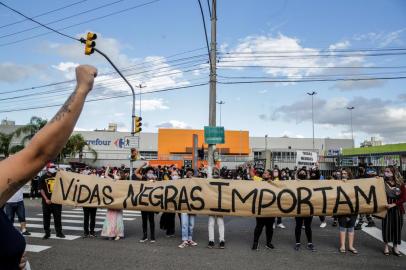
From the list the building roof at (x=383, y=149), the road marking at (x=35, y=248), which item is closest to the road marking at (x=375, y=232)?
the road marking at (x=35, y=248)

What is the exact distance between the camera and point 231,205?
9484 mm

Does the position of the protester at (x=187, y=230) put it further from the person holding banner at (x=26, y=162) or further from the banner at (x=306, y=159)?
the banner at (x=306, y=159)

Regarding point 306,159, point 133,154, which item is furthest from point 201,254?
point 306,159

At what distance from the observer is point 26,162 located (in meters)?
1.41

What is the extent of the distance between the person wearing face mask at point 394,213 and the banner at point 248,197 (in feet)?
0.57

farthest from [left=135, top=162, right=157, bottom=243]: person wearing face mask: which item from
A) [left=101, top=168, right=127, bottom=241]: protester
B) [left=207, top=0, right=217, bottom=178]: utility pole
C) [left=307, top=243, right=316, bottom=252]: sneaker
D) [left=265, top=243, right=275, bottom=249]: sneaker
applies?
[left=207, top=0, right=217, bottom=178]: utility pole

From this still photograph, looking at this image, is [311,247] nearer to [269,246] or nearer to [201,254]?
[269,246]

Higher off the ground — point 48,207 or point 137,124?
point 137,124

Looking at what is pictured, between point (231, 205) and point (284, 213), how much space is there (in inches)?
51.5

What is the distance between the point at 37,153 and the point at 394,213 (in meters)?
9.13

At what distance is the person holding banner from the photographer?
4.60ft

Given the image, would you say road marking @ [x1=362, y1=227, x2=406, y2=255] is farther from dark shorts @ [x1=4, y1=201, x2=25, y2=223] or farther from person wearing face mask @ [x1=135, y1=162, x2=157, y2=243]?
dark shorts @ [x1=4, y1=201, x2=25, y2=223]

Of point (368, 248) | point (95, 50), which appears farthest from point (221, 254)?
point (95, 50)

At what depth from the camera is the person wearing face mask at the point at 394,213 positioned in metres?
8.64
